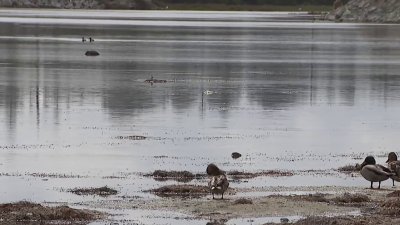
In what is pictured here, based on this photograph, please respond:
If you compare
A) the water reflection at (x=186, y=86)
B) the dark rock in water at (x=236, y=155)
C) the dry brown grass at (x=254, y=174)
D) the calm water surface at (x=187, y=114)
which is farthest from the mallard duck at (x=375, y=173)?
the water reflection at (x=186, y=86)

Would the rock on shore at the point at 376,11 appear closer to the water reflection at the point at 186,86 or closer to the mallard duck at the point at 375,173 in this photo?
the water reflection at the point at 186,86

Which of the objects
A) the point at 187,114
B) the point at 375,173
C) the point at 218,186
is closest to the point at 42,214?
the point at 218,186

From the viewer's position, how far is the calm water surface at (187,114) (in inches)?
1136

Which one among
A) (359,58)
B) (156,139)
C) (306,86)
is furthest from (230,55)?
(156,139)

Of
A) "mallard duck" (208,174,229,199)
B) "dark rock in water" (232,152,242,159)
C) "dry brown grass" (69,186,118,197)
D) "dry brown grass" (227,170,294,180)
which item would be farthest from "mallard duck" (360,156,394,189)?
"dark rock in water" (232,152,242,159)

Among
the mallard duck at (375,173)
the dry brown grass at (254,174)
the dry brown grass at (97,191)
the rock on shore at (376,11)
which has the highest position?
the rock on shore at (376,11)

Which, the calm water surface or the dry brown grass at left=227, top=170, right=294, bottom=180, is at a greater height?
the calm water surface

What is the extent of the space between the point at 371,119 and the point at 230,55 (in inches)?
1741

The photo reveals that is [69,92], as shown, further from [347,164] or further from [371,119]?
[347,164]

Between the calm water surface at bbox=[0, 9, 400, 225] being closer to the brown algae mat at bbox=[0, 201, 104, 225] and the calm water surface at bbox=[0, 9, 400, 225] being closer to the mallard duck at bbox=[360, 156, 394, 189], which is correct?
the mallard duck at bbox=[360, 156, 394, 189]

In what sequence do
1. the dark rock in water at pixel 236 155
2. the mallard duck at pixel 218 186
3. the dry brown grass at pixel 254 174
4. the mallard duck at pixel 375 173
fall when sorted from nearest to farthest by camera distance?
the mallard duck at pixel 218 186, the mallard duck at pixel 375 173, the dry brown grass at pixel 254 174, the dark rock in water at pixel 236 155

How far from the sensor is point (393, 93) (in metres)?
50.2

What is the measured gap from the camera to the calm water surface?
94.6ft

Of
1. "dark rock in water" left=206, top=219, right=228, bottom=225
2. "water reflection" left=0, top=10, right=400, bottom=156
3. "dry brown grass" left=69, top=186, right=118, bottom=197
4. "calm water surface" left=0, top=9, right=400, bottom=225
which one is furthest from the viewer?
"water reflection" left=0, top=10, right=400, bottom=156
